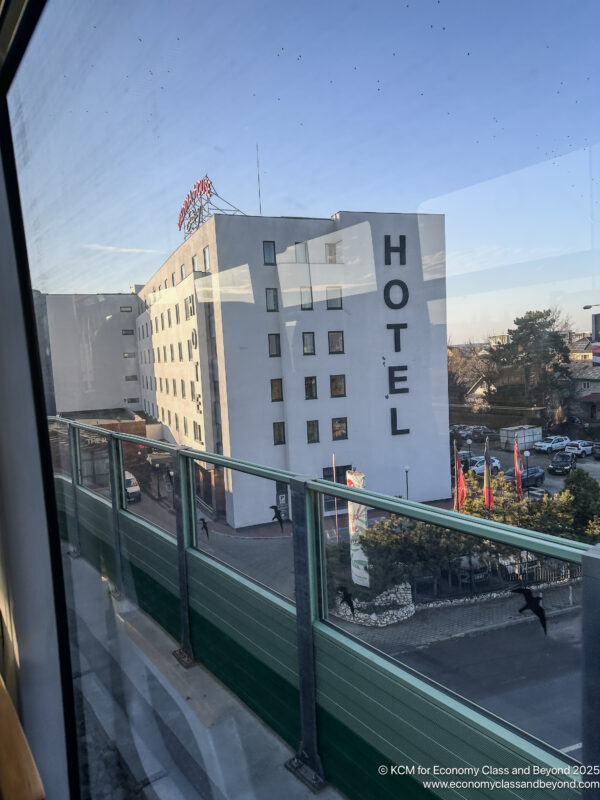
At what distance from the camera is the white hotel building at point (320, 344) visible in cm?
99

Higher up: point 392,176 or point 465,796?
point 392,176

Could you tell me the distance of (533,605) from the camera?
0.87 m

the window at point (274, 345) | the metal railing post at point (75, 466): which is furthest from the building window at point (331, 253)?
the metal railing post at point (75, 466)

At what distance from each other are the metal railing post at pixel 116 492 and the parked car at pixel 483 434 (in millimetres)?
1796

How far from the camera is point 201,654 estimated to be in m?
2.08

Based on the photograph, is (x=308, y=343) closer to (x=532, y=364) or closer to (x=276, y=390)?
(x=276, y=390)

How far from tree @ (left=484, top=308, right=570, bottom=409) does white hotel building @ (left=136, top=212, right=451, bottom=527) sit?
0.50 feet

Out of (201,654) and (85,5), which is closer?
(85,5)

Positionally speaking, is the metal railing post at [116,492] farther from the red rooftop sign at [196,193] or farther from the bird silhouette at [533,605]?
the bird silhouette at [533,605]

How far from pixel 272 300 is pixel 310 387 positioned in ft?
0.75

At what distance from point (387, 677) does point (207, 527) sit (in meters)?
0.87

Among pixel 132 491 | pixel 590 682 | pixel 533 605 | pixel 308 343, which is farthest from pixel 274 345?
pixel 132 491

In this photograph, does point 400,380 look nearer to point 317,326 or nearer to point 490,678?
point 317,326

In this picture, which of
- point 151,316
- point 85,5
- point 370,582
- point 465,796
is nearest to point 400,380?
point 370,582
